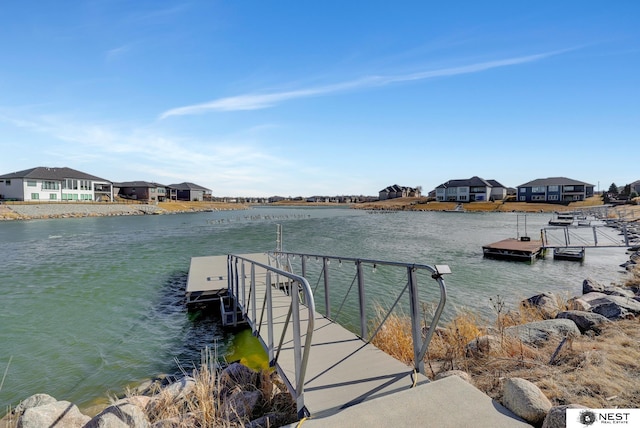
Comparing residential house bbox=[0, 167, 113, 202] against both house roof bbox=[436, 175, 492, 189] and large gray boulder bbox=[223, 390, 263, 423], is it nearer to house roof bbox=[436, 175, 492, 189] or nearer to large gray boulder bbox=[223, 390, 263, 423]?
large gray boulder bbox=[223, 390, 263, 423]

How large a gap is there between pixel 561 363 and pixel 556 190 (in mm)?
104880

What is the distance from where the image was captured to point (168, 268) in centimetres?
2170

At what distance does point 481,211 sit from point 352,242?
6940 centimetres

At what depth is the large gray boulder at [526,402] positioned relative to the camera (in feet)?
11.3

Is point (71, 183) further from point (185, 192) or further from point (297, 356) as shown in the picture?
point (297, 356)

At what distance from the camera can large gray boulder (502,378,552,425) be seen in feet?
11.3

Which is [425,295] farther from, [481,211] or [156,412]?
[481,211]

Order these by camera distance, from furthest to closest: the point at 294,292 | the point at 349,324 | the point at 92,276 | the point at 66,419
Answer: the point at 92,276
the point at 349,324
the point at 66,419
the point at 294,292

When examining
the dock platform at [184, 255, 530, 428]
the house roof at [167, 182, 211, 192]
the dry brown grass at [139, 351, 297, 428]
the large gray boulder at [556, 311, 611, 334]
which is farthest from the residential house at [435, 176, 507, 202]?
the dry brown grass at [139, 351, 297, 428]

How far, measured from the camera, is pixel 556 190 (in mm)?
91500

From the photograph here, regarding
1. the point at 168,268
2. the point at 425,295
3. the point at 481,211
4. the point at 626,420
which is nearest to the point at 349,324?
the point at 425,295

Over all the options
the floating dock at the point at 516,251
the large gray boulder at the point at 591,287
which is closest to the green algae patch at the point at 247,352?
the large gray boulder at the point at 591,287

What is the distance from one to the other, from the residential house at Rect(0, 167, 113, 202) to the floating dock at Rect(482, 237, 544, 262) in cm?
8236

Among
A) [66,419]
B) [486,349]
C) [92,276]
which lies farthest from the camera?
[92,276]
